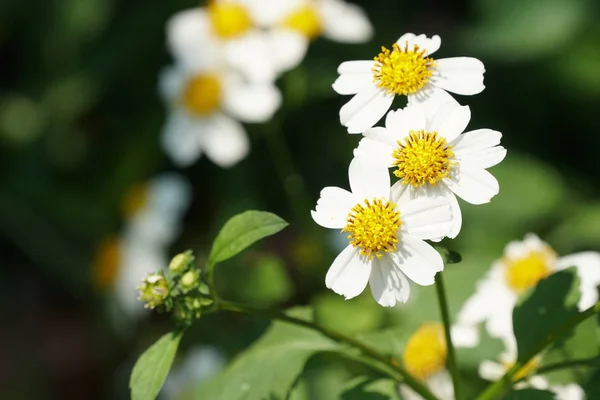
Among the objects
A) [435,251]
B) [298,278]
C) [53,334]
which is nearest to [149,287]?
[435,251]

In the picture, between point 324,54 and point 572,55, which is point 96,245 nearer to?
point 324,54

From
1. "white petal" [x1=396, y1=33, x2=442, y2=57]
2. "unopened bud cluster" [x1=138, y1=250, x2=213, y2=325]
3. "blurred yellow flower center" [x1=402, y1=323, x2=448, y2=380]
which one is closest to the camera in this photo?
"unopened bud cluster" [x1=138, y1=250, x2=213, y2=325]

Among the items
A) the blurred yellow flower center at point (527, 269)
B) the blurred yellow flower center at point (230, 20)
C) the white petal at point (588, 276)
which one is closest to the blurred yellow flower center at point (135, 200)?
the blurred yellow flower center at point (230, 20)

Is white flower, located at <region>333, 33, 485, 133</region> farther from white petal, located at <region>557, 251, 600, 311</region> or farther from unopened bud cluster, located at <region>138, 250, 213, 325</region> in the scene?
white petal, located at <region>557, 251, 600, 311</region>

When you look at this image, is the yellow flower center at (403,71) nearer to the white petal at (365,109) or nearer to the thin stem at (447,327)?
the white petal at (365,109)

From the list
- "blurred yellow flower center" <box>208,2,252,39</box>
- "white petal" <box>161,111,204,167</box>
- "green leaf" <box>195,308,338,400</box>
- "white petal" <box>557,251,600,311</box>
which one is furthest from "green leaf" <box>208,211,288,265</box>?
"blurred yellow flower center" <box>208,2,252,39</box>

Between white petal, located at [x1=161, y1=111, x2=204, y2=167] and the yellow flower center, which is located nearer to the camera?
the yellow flower center
